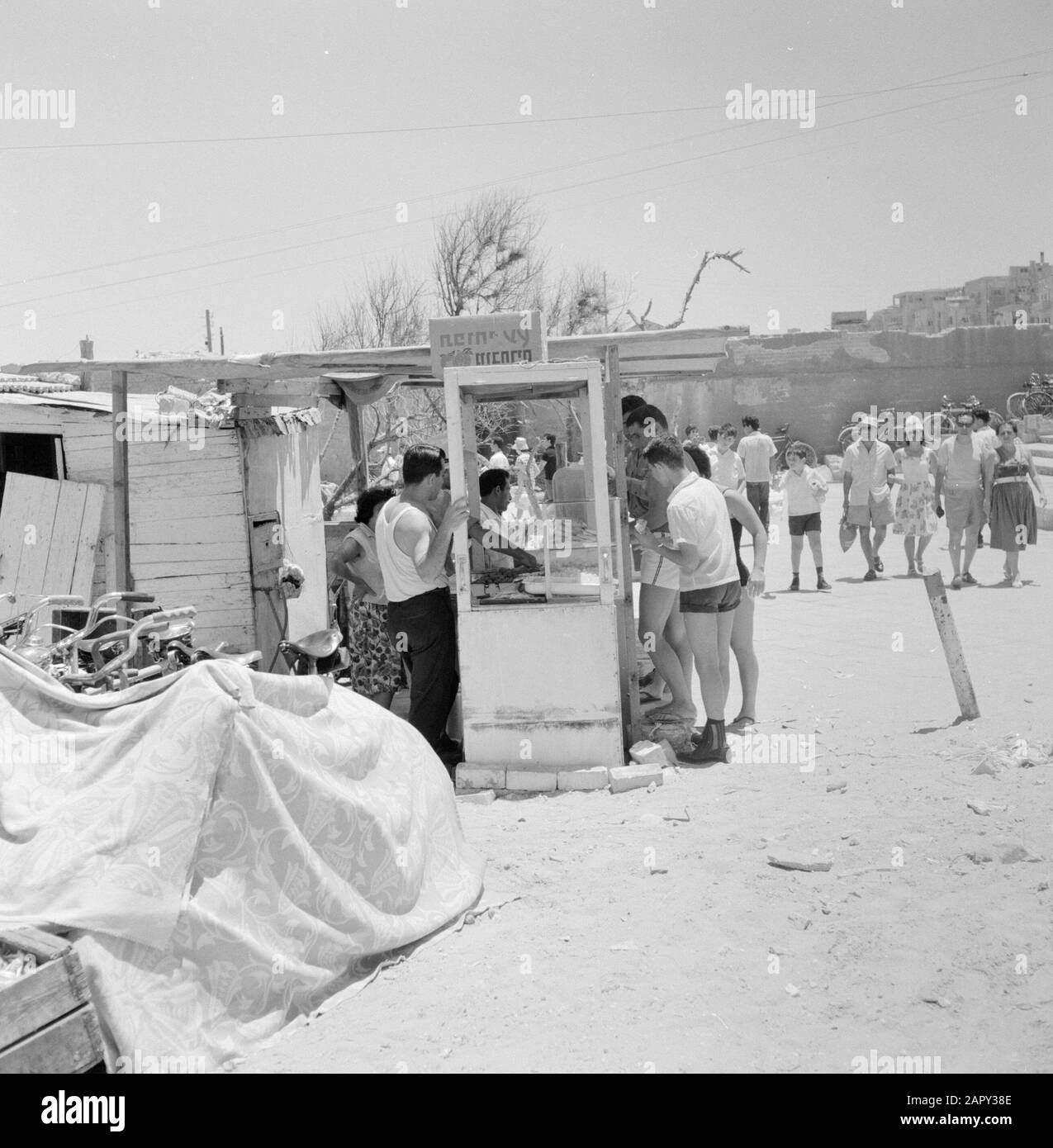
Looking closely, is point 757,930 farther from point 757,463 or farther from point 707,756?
point 757,463

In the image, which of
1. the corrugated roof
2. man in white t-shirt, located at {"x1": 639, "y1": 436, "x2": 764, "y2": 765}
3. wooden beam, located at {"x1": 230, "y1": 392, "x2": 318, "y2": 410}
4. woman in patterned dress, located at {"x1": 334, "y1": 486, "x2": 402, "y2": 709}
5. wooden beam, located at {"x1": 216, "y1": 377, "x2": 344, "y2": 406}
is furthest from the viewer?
the corrugated roof

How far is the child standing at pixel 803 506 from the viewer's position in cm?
1207

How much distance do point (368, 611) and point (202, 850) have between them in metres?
3.59

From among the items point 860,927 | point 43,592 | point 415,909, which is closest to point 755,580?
point 860,927

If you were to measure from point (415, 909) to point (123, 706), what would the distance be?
1.26 meters

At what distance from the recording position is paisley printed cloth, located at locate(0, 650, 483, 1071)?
3.19 metres

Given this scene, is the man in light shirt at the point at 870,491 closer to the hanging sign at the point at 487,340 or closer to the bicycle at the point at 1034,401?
the hanging sign at the point at 487,340

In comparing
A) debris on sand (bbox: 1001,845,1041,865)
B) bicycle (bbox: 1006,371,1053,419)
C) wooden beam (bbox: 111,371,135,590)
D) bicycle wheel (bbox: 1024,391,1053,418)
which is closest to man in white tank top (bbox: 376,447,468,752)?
wooden beam (bbox: 111,371,135,590)

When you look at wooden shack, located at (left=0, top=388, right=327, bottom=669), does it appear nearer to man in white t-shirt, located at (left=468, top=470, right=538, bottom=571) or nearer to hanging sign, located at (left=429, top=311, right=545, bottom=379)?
man in white t-shirt, located at (left=468, top=470, right=538, bottom=571)

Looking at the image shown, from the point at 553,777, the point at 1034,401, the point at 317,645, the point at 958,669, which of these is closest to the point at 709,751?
the point at 553,777

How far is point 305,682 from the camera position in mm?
3986

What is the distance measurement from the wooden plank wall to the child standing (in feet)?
19.6
